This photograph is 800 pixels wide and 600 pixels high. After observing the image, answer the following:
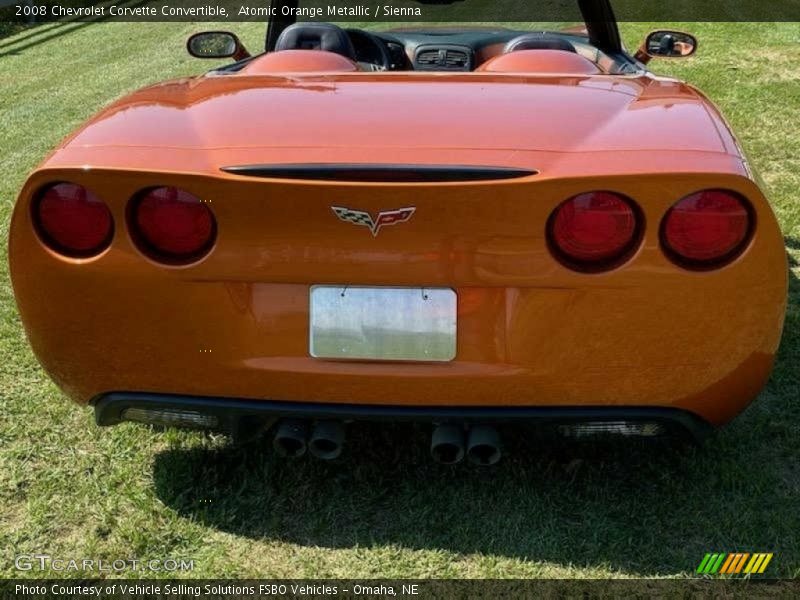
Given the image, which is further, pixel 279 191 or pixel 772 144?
pixel 772 144

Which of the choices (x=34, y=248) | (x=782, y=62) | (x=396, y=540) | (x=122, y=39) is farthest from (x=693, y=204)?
(x=122, y=39)

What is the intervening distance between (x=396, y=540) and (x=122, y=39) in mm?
12248

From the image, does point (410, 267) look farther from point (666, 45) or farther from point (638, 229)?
point (666, 45)

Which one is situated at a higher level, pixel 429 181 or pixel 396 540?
pixel 429 181

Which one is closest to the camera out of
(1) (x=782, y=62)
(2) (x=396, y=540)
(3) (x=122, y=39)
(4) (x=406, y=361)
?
(4) (x=406, y=361)

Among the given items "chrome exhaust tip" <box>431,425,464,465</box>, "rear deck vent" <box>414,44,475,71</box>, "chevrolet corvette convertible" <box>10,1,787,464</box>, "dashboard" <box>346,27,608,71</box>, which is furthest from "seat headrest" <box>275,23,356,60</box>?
"chrome exhaust tip" <box>431,425,464,465</box>

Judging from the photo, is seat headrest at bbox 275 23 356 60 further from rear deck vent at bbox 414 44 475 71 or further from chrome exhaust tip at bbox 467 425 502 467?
chrome exhaust tip at bbox 467 425 502 467

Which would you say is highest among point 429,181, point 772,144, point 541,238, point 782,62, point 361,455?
point 429,181

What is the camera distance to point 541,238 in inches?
74.0

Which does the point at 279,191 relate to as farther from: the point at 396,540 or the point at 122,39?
the point at 122,39

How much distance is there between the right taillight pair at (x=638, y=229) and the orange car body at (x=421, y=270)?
0.03 m

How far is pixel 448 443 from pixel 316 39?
169 centimetres

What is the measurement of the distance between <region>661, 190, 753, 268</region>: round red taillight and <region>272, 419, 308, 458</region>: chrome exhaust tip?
101 cm

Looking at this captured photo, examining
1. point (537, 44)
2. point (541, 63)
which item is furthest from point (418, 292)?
point (537, 44)
